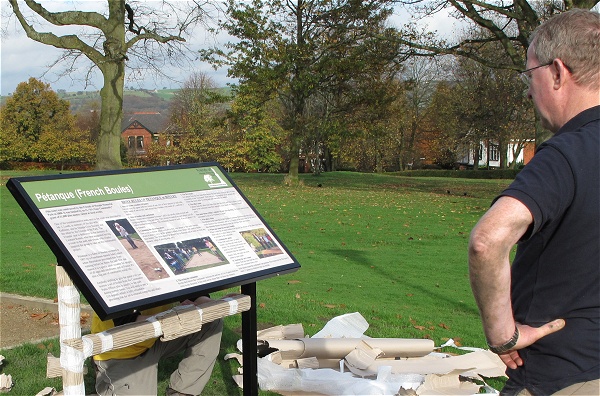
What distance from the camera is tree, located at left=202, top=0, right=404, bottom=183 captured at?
33.6 metres

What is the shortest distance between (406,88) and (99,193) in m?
35.5

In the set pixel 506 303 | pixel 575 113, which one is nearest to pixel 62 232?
pixel 506 303

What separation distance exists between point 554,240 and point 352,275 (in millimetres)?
8888

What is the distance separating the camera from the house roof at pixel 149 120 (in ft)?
412

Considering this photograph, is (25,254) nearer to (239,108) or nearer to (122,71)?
(122,71)

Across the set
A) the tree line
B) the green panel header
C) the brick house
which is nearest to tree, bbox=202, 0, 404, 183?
the tree line

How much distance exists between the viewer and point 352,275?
36.3 ft

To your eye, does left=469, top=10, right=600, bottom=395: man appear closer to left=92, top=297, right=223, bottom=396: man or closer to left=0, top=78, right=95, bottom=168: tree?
left=92, top=297, right=223, bottom=396: man

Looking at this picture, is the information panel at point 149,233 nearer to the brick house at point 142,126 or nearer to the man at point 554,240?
the man at point 554,240

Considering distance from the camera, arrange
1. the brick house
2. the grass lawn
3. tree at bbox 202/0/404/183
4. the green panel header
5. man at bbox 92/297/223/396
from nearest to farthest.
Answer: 1. the green panel header
2. man at bbox 92/297/223/396
3. the grass lawn
4. tree at bbox 202/0/404/183
5. the brick house

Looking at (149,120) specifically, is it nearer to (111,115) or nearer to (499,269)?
(111,115)

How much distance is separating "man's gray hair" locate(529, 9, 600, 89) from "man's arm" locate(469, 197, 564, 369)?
1.90 ft

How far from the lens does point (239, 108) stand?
37156 mm

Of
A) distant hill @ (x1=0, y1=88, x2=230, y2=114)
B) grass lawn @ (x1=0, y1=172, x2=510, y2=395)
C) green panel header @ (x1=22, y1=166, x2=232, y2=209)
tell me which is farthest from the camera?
distant hill @ (x1=0, y1=88, x2=230, y2=114)
